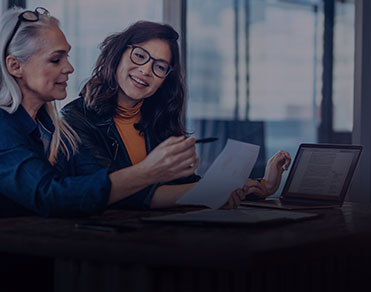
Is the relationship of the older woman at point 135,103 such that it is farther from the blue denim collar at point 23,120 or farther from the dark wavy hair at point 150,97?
the blue denim collar at point 23,120

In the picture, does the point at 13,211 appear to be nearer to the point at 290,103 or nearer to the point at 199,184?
the point at 199,184

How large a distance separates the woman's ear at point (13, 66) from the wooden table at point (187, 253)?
603 millimetres

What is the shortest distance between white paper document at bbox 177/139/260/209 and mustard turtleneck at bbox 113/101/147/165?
59 centimetres

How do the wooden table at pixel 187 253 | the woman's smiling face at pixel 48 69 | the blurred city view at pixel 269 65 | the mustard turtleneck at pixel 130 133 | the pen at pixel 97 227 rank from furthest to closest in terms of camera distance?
the blurred city view at pixel 269 65 < the mustard turtleneck at pixel 130 133 < the woman's smiling face at pixel 48 69 < the pen at pixel 97 227 < the wooden table at pixel 187 253

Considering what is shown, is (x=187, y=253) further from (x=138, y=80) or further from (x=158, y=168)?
(x=138, y=80)

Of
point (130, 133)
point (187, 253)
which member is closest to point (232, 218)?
point (187, 253)

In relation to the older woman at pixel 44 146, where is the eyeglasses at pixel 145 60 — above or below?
above

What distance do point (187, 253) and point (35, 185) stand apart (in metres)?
A: 0.69

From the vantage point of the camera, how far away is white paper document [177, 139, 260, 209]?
166 cm

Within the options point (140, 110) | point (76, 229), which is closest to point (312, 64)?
point (140, 110)

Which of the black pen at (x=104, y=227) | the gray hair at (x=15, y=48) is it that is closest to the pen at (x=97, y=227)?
the black pen at (x=104, y=227)

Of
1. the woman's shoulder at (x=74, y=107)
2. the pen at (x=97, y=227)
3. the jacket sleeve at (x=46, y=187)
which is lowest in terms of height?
the pen at (x=97, y=227)

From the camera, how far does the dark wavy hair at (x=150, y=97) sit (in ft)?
7.27

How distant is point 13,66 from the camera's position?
186 cm
